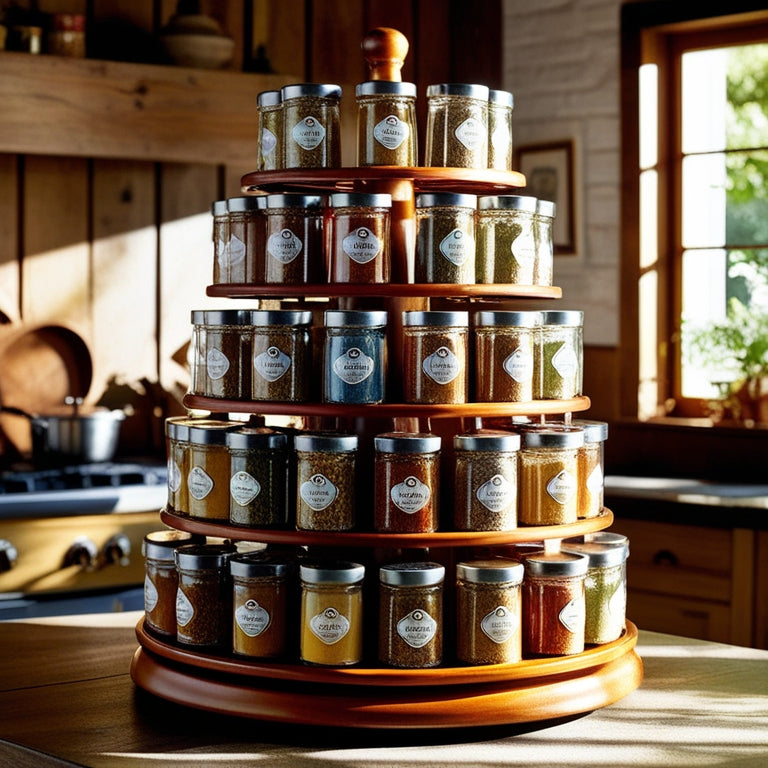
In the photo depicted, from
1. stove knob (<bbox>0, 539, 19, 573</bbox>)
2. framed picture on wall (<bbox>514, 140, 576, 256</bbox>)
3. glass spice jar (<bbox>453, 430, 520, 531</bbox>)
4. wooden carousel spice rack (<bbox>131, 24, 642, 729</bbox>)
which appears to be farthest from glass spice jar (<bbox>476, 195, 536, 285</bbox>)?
framed picture on wall (<bbox>514, 140, 576, 256</bbox>)

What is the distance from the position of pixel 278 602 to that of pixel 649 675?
0.59 meters

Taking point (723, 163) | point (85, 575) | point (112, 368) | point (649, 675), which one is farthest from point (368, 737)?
point (723, 163)

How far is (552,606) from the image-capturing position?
5.43 ft

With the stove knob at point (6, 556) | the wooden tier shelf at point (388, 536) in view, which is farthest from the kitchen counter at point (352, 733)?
the stove knob at point (6, 556)

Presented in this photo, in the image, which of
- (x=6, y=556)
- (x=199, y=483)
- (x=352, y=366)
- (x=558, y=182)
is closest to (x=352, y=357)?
(x=352, y=366)

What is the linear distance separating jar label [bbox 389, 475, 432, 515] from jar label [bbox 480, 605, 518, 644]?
6.3 inches

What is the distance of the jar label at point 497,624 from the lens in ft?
5.26

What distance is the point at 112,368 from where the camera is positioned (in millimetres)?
3914

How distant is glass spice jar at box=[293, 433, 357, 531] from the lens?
5.24ft

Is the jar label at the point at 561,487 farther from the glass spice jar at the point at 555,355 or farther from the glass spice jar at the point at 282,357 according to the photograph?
the glass spice jar at the point at 282,357

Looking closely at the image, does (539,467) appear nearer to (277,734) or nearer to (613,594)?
(613,594)

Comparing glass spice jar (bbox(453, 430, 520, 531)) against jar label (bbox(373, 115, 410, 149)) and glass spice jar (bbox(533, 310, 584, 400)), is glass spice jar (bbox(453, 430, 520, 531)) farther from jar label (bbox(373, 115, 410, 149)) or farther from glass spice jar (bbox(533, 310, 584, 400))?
jar label (bbox(373, 115, 410, 149))

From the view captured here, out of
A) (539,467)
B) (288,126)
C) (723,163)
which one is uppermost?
(723,163)

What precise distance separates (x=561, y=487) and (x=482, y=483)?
0.39 feet
